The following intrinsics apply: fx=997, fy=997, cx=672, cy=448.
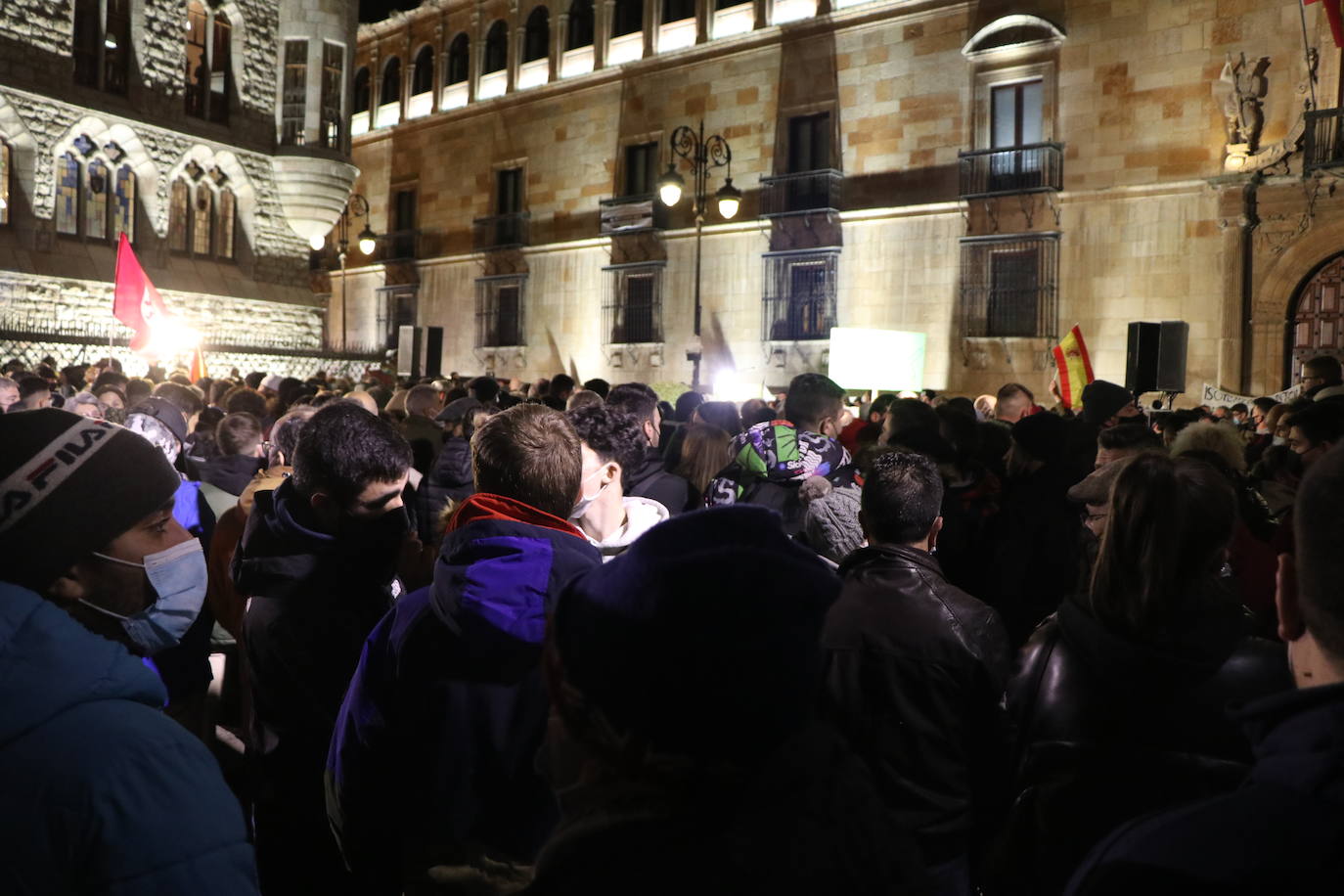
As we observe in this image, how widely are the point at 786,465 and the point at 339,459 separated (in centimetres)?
221

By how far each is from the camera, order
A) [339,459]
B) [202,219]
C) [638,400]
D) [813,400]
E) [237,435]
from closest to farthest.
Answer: [339,459], [237,435], [813,400], [638,400], [202,219]

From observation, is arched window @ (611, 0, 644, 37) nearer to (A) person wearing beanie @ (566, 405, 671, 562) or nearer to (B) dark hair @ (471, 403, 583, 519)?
(A) person wearing beanie @ (566, 405, 671, 562)

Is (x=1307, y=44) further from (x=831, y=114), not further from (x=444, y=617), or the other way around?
(x=444, y=617)

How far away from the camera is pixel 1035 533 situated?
14.8 feet

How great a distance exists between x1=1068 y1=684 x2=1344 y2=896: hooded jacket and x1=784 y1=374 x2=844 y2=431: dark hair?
13.5 ft

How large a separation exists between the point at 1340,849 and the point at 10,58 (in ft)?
71.9

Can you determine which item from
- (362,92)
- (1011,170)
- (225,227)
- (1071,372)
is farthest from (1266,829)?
(362,92)

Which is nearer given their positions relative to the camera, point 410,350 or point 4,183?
point 410,350

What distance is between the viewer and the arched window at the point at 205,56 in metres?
21.1

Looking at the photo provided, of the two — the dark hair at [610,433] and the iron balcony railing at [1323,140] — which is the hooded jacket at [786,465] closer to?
the dark hair at [610,433]

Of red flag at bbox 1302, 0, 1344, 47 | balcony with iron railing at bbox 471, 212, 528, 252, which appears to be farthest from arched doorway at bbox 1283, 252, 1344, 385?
balcony with iron railing at bbox 471, 212, 528, 252

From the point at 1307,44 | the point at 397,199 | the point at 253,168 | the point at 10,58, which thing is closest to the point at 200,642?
the point at 1307,44

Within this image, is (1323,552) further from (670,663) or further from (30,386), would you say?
(30,386)

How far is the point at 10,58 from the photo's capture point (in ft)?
57.7
